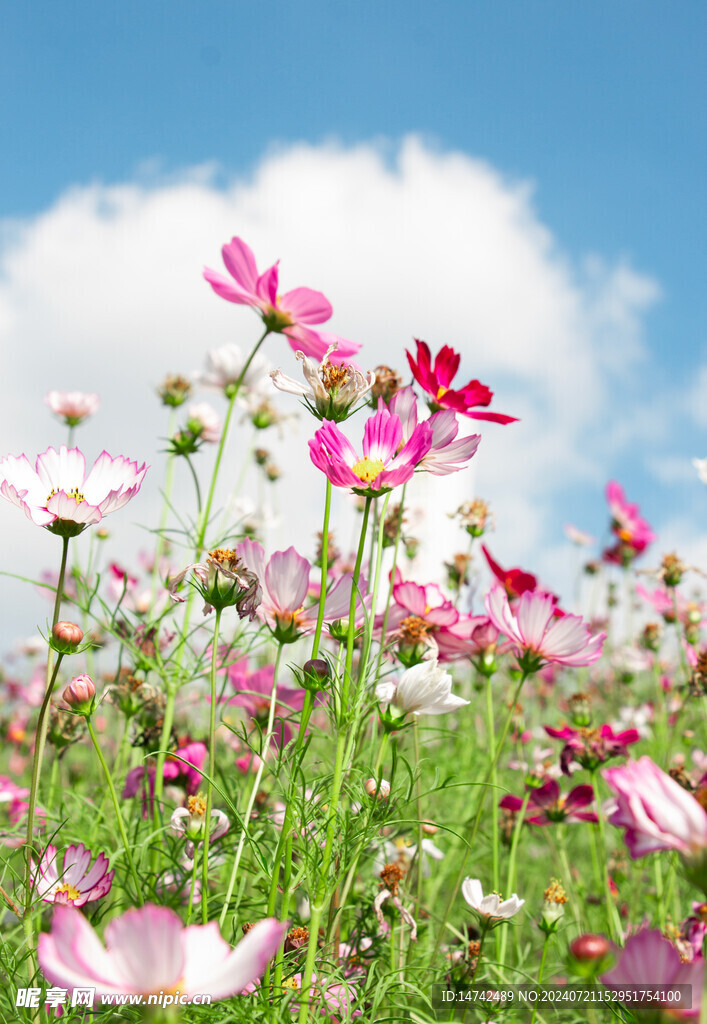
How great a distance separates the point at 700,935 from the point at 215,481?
2.41 ft

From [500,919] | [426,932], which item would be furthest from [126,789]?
[500,919]

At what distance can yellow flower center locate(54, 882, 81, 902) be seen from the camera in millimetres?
710

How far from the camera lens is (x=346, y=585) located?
0.73m

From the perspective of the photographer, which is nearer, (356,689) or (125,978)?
(125,978)

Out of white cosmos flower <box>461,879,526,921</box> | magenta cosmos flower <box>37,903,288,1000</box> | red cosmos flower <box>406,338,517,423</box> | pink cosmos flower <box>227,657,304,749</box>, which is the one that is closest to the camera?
magenta cosmos flower <box>37,903,288,1000</box>

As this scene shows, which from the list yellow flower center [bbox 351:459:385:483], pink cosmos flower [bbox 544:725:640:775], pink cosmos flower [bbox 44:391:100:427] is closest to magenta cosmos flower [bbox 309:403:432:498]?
yellow flower center [bbox 351:459:385:483]

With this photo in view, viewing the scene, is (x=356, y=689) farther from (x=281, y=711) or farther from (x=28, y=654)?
(x=28, y=654)

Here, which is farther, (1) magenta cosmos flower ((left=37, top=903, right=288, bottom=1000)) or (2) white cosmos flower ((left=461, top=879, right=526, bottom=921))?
(2) white cosmos flower ((left=461, top=879, right=526, bottom=921))

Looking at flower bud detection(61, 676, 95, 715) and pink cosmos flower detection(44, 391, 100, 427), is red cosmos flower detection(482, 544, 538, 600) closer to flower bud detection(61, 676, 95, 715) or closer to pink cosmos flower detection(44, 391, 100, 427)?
flower bud detection(61, 676, 95, 715)

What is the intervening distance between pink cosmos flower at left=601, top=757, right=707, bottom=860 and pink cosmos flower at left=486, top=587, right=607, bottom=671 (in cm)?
38

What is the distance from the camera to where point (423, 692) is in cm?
68

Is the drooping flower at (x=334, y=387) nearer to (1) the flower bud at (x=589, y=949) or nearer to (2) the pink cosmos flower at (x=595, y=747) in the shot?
(1) the flower bud at (x=589, y=949)

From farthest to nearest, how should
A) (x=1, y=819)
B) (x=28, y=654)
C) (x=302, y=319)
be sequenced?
(x=28, y=654) < (x=1, y=819) < (x=302, y=319)

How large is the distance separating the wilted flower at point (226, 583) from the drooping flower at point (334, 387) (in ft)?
0.48
